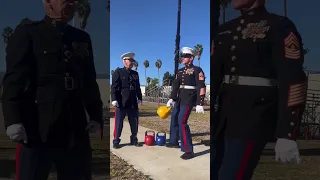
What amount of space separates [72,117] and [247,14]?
3.70 ft

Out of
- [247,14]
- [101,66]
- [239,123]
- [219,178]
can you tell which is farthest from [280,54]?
[101,66]

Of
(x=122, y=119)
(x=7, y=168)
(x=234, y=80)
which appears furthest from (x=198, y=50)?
(x=7, y=168)

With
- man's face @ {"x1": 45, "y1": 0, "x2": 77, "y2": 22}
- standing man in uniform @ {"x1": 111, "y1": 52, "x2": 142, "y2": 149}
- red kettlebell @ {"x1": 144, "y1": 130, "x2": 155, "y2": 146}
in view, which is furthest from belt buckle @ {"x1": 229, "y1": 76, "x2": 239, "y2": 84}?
red kettlebell @ {"x1": 144, "y1": 130, "x2": 155, "y2": 146}

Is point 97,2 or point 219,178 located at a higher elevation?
point 97,2

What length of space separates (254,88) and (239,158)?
0.39m

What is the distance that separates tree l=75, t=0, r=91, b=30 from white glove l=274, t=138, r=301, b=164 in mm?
1252

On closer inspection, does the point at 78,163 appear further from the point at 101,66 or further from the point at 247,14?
the point at 247,14

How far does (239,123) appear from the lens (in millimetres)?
1920

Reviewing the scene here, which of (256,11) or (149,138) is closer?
(256,11)

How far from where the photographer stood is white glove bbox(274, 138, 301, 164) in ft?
5.68

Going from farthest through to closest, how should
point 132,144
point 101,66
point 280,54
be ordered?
point 132,144 < point 101,66 < point 280,54

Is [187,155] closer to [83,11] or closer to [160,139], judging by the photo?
[160,139]

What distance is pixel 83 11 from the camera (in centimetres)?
198

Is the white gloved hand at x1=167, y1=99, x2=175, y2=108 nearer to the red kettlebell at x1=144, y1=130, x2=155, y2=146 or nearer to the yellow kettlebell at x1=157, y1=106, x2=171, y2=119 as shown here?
the yellow kettlebell at x1=157, y1=106, x2=171, y2=119
